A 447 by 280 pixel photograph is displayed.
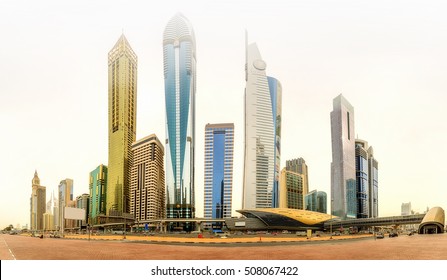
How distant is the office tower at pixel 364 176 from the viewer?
403 feet

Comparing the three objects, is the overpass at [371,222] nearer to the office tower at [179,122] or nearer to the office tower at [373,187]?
the office tower at [179,122]

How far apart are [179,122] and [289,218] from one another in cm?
3515

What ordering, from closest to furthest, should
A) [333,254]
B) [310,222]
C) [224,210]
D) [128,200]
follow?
[333,254], [310,222], [128,200], [224,210]

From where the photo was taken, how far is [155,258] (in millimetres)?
16266

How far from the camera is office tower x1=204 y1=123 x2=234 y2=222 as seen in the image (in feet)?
412

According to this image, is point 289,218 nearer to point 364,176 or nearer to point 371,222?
point 371,222

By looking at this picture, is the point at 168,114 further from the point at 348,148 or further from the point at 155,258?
the point at 155,258

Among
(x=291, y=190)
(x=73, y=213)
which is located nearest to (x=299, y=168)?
(x=291, y=190)

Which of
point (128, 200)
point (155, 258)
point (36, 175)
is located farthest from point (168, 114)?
point (155, 258)

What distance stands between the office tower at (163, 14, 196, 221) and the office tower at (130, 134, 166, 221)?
6.65m

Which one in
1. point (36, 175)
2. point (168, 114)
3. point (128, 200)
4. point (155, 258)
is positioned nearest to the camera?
point (155, 258)

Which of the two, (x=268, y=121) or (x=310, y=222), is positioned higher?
(x=268, y=121)

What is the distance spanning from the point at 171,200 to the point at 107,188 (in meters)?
17.1

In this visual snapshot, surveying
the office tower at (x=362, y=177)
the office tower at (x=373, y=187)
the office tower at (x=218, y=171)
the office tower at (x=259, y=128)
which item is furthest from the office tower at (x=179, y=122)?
the office tower at (x=373, y=187)
